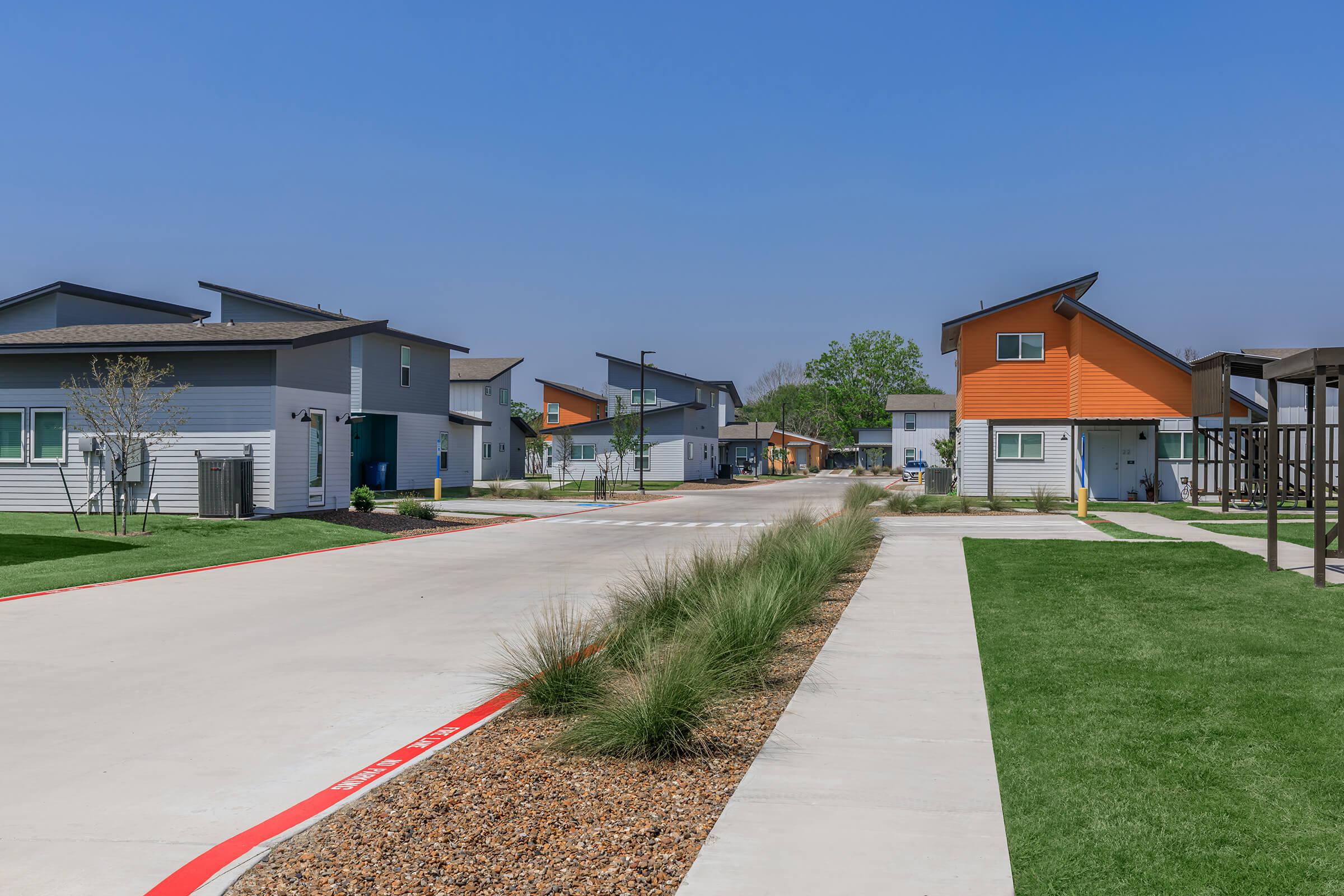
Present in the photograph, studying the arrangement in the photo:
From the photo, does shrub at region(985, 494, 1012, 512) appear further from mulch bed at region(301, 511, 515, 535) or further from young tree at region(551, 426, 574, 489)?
young tree at region(551, 426, 574, 489)

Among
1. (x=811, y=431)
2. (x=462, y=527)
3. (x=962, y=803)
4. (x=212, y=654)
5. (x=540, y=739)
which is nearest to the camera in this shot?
(x=962, y=803)

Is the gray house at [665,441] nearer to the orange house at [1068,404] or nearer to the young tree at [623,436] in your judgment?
the young tree at [623,436]

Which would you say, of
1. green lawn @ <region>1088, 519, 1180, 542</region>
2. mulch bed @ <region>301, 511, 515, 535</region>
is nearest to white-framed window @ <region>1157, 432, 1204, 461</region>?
green lawn @ <region>1088, 519, 1180, 542</region>

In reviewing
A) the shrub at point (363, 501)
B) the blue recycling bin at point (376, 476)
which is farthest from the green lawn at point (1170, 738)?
the blue recycling bin at point (376, 476)

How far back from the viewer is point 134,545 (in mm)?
17531

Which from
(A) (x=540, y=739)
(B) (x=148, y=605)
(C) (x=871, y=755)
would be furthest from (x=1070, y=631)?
(B) (x=148, y=605)

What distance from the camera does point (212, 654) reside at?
8914 millimetres

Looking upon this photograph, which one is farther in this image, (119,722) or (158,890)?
(119,722)

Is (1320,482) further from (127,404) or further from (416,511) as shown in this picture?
(127,404)

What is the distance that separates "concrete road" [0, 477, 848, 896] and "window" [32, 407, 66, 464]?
10.8 m

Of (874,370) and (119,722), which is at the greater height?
(874,370)

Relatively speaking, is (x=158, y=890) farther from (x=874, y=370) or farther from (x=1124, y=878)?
(x=874, y=370)

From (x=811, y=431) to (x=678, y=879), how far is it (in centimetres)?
11303

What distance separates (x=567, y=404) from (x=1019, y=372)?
43552 millimetres
